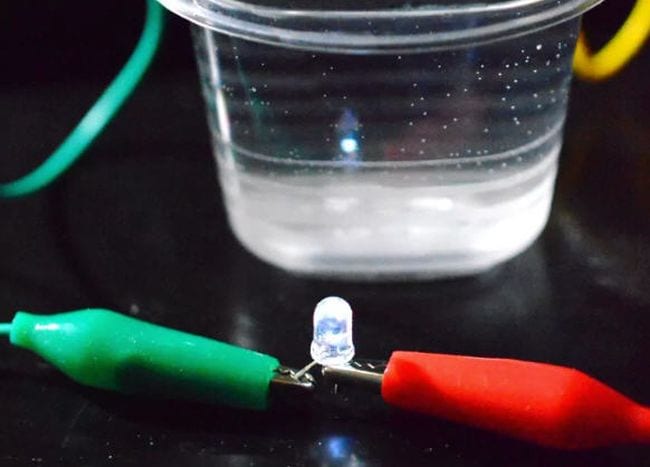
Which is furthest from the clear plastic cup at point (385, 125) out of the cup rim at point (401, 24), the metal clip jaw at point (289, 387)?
the metal clip jaw at point (289, 387)

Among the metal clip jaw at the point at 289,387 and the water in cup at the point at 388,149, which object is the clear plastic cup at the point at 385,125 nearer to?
the water in cup at the point at 388,149

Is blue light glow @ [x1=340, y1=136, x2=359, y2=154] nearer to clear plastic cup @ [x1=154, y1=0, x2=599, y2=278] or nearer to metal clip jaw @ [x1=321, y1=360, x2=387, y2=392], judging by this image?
clear plastic cup @ [x1=154, y1=0, x2=599, y2=278]

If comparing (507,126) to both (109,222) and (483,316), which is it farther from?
(109,222)

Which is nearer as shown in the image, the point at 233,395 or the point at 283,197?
the point at 233,395

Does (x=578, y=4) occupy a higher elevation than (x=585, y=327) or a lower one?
higher

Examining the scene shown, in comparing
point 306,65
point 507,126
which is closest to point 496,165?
point 507,126

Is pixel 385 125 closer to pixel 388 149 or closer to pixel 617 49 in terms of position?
pixel 388 149

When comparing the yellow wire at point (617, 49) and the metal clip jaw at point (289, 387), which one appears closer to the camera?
the metal clip jaw at point (289, 387)
